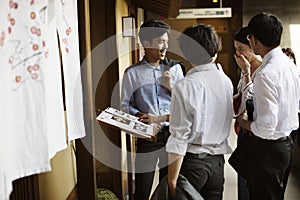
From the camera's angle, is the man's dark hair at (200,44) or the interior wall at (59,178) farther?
the interior wall at (59,178)

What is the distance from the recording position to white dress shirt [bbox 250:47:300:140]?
7.34 ft

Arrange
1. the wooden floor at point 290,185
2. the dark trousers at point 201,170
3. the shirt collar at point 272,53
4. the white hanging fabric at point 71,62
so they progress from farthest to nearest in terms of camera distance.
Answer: the wooden floor at point 290,185 < the shirt collar at point 272,53 < the dark trousers at point 201,170 < the white hanging fabric at point 71,62

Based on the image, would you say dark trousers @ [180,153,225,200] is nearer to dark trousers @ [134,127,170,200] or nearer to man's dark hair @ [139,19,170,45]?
dark trousers @ [134,127,170,200]

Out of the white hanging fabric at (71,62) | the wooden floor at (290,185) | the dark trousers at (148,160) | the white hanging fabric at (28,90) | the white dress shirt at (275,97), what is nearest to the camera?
the white hanging fabric at (28,90)

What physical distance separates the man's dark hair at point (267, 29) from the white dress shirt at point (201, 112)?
1.23ft

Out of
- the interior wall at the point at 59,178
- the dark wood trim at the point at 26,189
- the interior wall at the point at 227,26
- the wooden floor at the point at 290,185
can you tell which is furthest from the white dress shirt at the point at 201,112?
the interior wall at the point at 227,26

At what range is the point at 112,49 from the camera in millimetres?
3725

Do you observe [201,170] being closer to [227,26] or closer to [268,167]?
[268,167]

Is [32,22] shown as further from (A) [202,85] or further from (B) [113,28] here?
(B) [113,28]

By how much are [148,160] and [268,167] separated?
2.97 ft

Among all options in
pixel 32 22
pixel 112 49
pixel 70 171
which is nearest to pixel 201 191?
pixel 32 22

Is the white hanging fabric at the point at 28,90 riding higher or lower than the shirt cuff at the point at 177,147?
higher

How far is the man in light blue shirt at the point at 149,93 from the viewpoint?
9.74 feet

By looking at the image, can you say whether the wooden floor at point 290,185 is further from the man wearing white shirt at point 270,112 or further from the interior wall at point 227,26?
the interior wall at point 227,26
